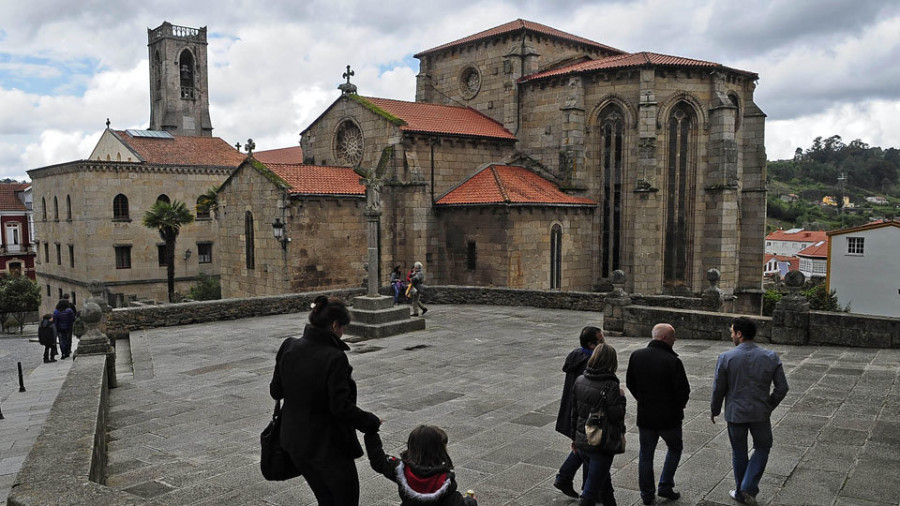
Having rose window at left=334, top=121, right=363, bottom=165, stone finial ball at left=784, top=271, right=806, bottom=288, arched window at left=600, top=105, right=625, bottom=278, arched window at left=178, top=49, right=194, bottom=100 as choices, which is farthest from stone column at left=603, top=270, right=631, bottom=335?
arched window at left=178, top=49, right=194, bottom=100

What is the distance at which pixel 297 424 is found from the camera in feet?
11.7

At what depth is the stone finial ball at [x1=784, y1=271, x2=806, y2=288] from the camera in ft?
35.2

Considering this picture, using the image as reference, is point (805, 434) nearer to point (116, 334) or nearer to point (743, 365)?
point (743, 365)

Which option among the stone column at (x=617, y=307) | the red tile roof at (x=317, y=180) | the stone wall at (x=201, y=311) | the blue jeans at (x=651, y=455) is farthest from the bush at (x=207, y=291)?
the blue jeans at (x=651, y=455)

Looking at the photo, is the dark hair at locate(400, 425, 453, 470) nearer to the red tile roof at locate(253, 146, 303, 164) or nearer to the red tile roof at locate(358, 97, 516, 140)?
the red tile roof at locate(358, 97, 516, 140)

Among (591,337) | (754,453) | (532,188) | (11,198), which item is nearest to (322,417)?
(591,337)

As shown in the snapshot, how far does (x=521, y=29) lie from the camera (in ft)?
85.5

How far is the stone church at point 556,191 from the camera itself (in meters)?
21.7

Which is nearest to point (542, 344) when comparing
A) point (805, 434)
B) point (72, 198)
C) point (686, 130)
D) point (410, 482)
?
point (805, 434)

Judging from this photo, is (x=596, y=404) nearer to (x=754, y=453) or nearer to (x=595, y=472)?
(x=595, y=472)

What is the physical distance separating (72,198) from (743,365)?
127 ft

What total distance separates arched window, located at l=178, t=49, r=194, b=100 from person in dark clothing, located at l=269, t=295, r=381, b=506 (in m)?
52.2

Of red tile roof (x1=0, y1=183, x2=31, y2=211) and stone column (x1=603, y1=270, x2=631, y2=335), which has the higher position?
red tile roof (x1=0, y1=183, x2=31, y2=211)

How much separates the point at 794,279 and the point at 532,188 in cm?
1280
